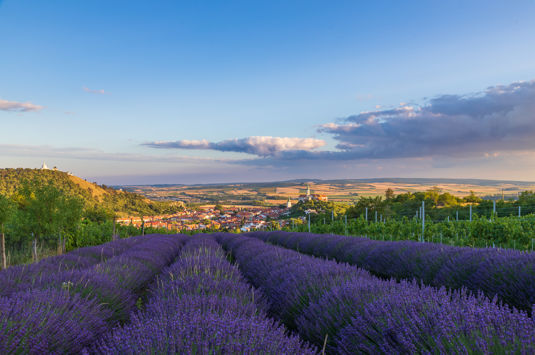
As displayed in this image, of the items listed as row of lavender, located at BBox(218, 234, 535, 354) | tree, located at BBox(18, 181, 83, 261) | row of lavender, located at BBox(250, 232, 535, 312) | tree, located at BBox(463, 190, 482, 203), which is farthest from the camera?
tree, located at BBox(463, 190, 482, 203)

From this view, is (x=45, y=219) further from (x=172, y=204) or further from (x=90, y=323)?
(x=172, y=204)

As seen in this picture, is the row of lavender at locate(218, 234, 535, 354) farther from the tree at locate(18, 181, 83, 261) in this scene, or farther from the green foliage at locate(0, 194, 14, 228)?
the tree at locate(18, 181, 83, 261)

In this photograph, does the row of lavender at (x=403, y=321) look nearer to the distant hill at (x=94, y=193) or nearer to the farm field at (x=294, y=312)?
the farm field at (x=294, y=312)

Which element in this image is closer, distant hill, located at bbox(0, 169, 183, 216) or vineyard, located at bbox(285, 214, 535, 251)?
vineyard, located at bbox(285, 214, 535, 251)

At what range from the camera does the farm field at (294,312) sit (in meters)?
1.25

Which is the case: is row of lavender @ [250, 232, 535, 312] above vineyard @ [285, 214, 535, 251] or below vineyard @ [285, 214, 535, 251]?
above

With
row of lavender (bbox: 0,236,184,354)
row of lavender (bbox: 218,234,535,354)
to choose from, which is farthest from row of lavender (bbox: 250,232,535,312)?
row of lavender (bbox: 0,236,184,354)

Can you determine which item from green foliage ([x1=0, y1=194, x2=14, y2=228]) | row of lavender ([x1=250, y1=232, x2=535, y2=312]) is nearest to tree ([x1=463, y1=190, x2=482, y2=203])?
row of lavender ([x1=250, y1=232, x2=535, y2=312])

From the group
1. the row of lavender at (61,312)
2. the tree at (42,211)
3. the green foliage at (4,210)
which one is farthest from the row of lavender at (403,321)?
the tree at (42,211)

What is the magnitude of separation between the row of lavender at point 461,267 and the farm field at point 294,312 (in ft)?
0.05

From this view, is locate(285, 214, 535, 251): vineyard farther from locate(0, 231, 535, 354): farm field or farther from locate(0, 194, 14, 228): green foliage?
locate(0, 194, 14, 228): green foliage

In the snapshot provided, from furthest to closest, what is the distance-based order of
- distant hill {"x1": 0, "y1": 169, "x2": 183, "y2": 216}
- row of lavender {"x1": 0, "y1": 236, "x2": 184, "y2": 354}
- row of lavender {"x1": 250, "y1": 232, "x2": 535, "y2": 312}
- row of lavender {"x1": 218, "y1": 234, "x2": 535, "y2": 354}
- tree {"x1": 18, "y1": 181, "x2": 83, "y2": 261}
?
distant hill {"x1": 0, "y1": 169, "x2": 183, "y2": 216}
tree {"x1": 18, "y1": 181, "x2": 83, "y2": 261}
row of lavender {"x1": 250, "y1": 232, "x2": 535, "y2": 312}
row of lavender {"x1": 0, "y1": 236, "x2": 184, "y2": 354}
row of lavender {"x1": 218, "y1": 234, "x2": 535, "y2": 354}

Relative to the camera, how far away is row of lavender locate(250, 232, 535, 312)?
290 cm

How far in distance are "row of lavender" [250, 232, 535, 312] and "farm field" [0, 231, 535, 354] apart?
0.6 inches
